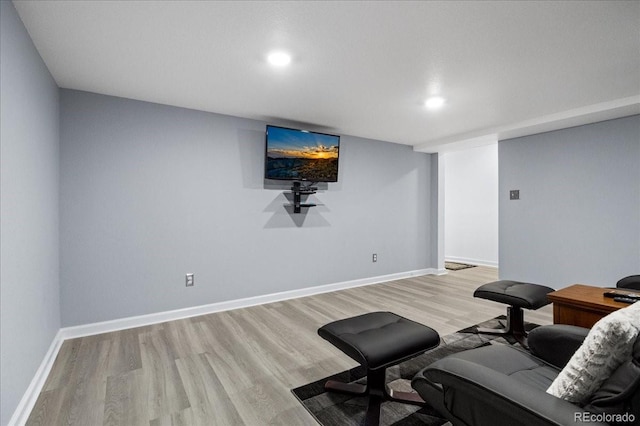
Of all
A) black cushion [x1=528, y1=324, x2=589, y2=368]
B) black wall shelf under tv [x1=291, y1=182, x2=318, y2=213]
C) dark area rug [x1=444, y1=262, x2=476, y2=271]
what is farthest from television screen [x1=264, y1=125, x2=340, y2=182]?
dark area rug [x1=444, y1=262, x2=476, y2=271]

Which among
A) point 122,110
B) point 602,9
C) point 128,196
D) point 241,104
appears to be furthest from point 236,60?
point 602,9

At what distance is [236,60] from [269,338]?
8.03 ft

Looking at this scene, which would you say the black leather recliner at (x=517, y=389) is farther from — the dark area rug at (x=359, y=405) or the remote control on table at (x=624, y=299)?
the remote control on table at (x=624, y=299)

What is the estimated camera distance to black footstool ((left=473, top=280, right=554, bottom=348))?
258 centimetres

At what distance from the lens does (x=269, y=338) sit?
112 inches

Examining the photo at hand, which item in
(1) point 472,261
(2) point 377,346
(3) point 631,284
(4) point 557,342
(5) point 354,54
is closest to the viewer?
(4) point 557,342

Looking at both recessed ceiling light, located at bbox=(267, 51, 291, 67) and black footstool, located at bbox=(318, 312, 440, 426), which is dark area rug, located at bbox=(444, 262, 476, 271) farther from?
recessed ceiling light, located at bbox=(267, 51, 291, 67)

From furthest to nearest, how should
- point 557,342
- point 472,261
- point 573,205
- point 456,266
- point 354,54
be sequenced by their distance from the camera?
point 472,261
point 456,266
point 573,205
point 354,54
point 557,342

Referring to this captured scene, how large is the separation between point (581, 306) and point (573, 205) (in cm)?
264

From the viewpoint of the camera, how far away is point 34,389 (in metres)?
1.95

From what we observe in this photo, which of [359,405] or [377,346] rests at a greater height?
[377,346]

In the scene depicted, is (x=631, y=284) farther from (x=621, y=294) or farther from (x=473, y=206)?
(x=473, y=206)

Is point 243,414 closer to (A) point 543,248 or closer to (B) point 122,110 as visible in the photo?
(B) point 122,110

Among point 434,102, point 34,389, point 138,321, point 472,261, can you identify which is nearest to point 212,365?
point 34,389
